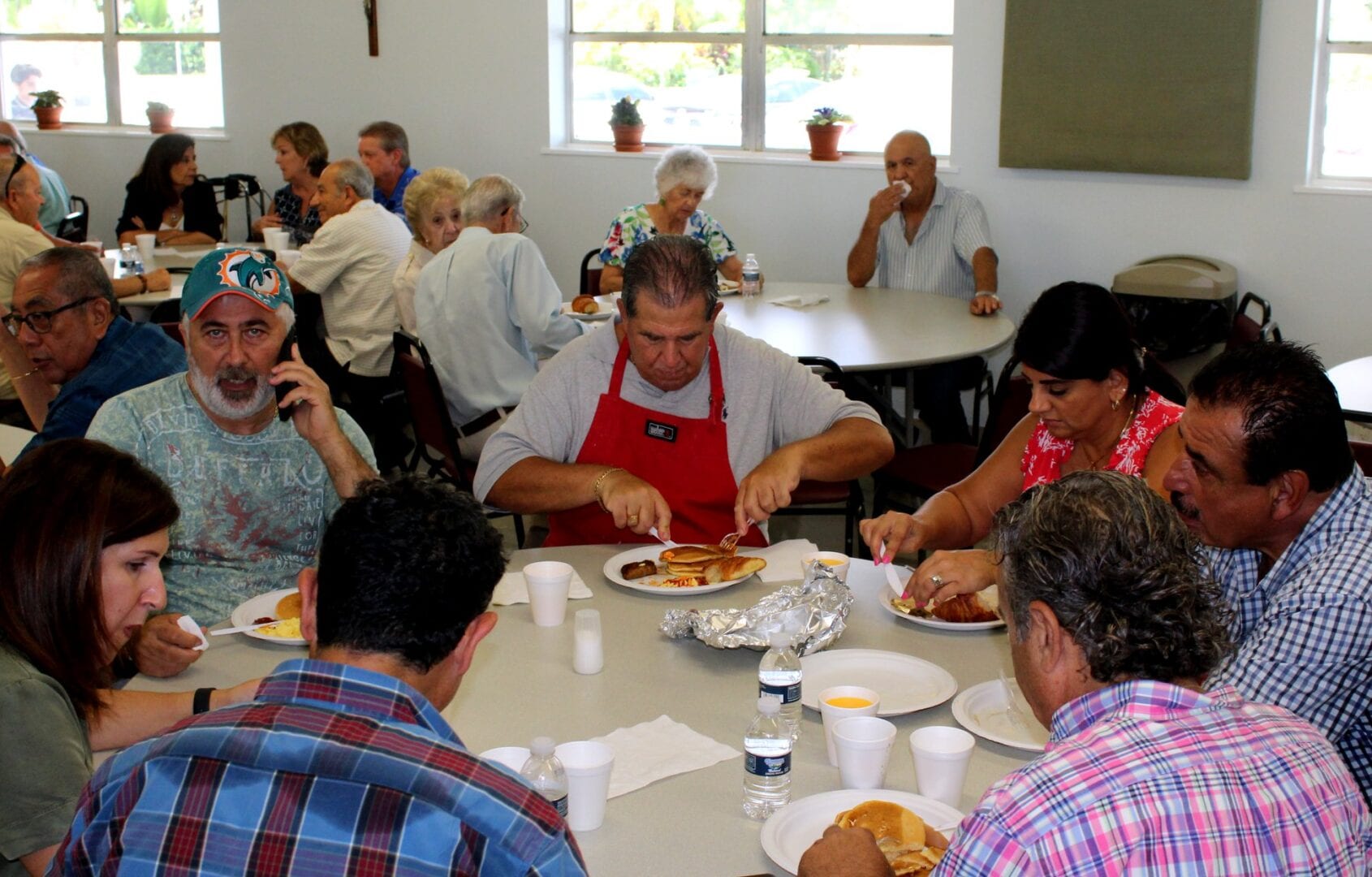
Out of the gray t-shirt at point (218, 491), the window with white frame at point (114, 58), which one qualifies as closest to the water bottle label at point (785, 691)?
the gray t-shirt at point (218, 491)

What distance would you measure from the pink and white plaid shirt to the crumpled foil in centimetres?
93

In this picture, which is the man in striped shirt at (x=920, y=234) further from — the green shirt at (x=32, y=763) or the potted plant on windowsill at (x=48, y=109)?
the potted plant on windowsill at (x=48, y=109)

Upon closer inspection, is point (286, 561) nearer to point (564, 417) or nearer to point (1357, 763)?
point (564, 417)

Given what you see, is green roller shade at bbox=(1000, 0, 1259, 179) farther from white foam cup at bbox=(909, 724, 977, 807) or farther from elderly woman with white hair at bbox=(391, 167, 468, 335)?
white foam cup at bbox=(909, 724, 977, 807)

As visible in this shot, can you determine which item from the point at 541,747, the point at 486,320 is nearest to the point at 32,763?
the point at 541,747

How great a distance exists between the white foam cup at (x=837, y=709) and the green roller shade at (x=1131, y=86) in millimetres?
5014

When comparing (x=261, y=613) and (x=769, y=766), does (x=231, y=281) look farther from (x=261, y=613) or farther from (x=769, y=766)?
(x=769, y=766)

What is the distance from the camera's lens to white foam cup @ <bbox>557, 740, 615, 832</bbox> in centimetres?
172

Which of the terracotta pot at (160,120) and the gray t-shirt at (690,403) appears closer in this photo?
the gray t-shirt at (690,403)

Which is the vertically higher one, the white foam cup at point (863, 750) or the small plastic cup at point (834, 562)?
the small plastic cup at point (834, 562)

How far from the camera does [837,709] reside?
1930mm

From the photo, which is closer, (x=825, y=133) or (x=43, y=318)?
(x=43, y=318)

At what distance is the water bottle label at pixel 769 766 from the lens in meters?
1.76

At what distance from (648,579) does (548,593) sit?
0.28 meters
